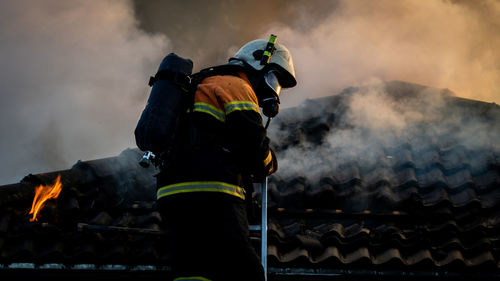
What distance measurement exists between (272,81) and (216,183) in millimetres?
1425

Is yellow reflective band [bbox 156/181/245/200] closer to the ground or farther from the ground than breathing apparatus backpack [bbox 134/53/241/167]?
closer to the ground

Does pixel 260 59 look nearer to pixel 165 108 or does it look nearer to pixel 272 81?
pixel 272 81

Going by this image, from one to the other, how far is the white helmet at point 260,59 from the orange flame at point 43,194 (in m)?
2.43

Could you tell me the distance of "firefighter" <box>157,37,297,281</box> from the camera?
8.59 feet

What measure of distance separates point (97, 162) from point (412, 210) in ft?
13.0

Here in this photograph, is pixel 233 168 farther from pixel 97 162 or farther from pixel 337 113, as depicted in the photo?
pixel 337 113

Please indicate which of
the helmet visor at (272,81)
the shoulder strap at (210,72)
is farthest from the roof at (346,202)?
the helmet visor at (272,81)

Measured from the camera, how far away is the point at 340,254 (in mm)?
3939

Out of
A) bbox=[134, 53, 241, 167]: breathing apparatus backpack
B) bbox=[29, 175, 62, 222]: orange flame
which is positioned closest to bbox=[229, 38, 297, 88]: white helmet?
bbox=[134, 53, 241, 167]: breathing apparatus backpack

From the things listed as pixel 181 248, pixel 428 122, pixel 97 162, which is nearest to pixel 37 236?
pixel 97 162

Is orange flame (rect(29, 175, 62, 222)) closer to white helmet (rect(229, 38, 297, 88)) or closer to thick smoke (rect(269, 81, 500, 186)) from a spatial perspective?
white helmet (rect(229, 38, 297, 88))

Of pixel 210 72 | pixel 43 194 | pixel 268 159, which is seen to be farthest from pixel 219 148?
pixel 43 194

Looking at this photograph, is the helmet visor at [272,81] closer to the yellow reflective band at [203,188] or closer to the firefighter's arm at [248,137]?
the firefighter's arm at [248,137]

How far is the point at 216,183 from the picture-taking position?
2.73 m
